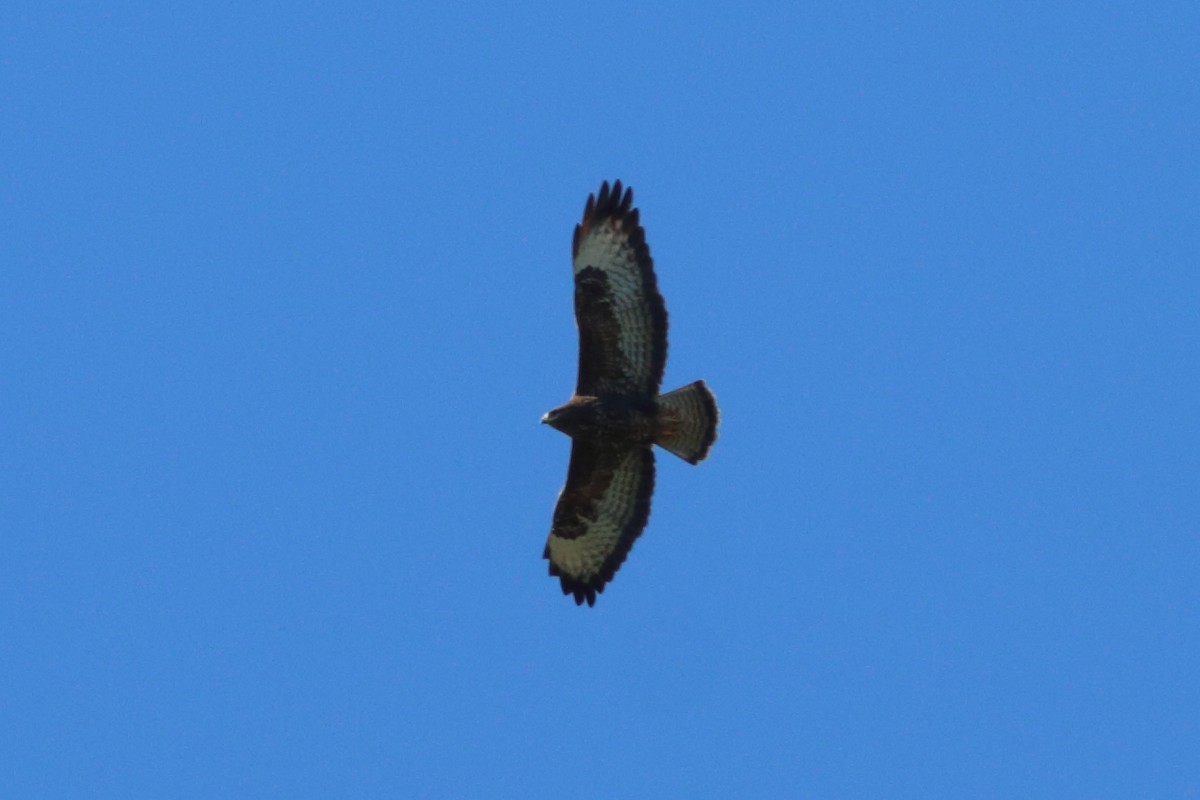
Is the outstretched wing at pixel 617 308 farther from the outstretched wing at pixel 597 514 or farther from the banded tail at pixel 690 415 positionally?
the outstretched wing at pixel 597 514

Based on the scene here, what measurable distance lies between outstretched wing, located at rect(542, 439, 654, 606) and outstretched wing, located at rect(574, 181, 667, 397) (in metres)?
0.65

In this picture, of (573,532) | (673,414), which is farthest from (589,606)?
(673,414)

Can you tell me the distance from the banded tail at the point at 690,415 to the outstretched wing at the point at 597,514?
403mm

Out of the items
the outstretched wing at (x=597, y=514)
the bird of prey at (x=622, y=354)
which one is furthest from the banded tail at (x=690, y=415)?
the outstretched wing at (x=597, y=514)

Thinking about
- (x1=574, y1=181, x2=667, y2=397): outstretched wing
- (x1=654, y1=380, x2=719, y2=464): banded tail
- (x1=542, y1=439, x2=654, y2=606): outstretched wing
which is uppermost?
(x1=574, y1=181, x2=667, y2=397): outstretched wing

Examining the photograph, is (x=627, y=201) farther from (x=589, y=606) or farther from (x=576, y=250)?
(x=589, y=606)

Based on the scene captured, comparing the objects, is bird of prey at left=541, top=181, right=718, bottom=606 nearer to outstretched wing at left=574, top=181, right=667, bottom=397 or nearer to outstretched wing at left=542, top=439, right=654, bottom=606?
outstretched wing at left=574, top=181, right=667, bottom=397

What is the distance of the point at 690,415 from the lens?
666 inches

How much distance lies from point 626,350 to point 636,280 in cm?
55

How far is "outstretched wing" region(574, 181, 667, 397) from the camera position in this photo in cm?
1678

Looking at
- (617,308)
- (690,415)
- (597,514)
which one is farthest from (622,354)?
(597,514)

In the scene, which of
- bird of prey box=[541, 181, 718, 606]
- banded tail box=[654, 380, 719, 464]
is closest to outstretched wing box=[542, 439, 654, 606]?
bird of prey box=[541, 181, 718, 606]

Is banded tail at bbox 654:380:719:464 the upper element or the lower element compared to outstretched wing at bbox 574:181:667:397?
lower

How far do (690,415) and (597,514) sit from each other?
1306 millimetres
